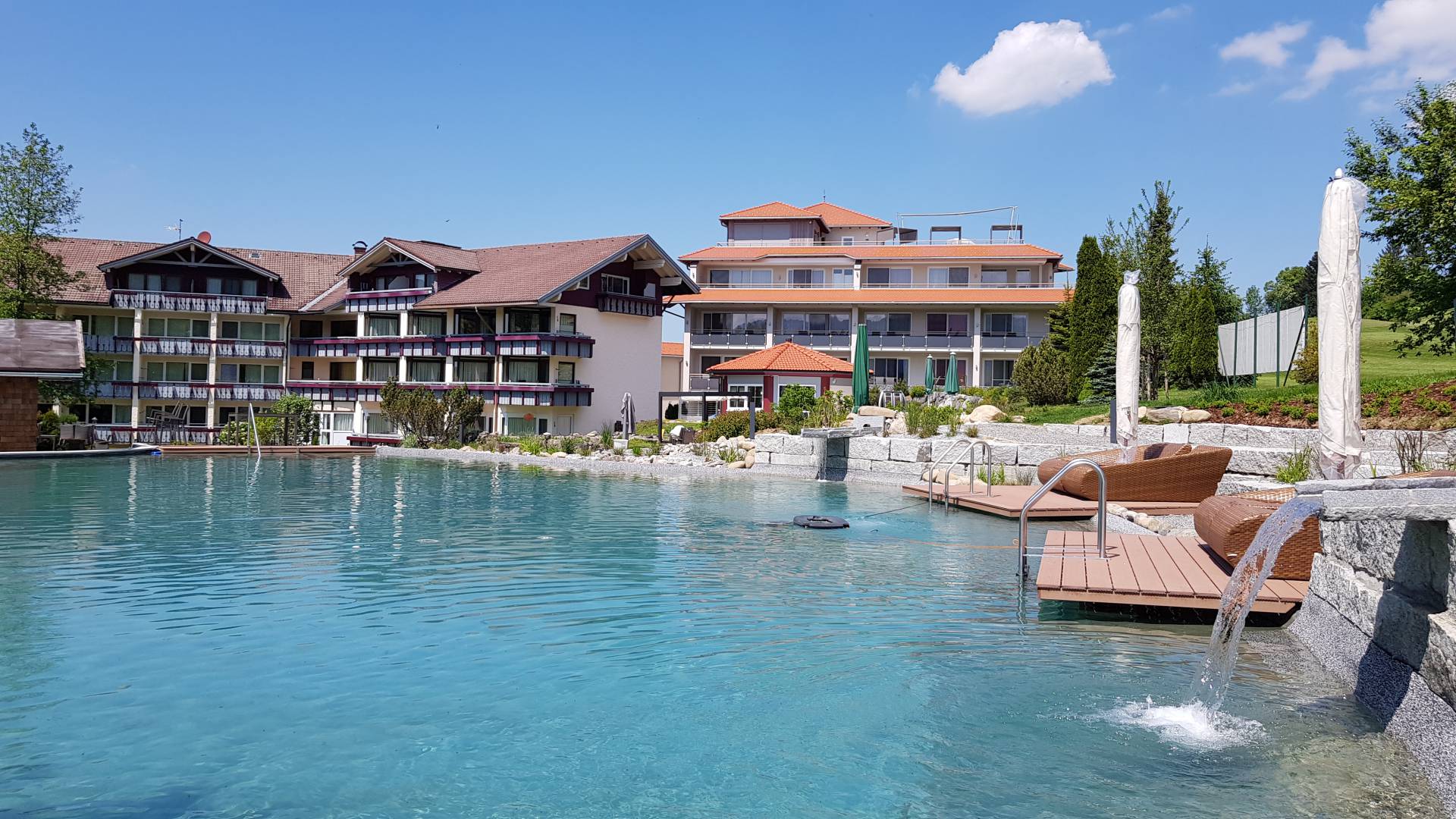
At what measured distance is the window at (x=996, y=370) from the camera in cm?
5312

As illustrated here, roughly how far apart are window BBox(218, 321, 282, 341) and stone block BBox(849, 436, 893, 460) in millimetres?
35062

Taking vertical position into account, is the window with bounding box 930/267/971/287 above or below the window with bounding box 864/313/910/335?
above

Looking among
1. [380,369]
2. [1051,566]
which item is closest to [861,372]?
[1051,566]

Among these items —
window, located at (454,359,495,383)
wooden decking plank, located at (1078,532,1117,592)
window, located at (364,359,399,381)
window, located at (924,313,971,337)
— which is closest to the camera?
wooden decking plank, located at (1078,532,1117,592)

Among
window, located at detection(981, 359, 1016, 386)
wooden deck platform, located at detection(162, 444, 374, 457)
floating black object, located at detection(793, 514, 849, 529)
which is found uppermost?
window, located at detection(981, 359, 1016, 386)

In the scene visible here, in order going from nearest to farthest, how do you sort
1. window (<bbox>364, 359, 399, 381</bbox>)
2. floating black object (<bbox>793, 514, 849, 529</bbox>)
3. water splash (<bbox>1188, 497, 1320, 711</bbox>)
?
water splash (<bbox>1188, 497, 1320, 711</bbox>) → floating black object (<bbox>793, 514, 849, 529</bbox>) → window (<bbox>364, 359, 399, 381</bbox>)

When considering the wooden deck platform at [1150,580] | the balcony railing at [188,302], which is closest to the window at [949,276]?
the balcony railing at [188,302]

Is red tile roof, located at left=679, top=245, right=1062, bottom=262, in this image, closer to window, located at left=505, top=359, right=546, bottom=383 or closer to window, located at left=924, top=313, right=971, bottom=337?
window, located at left=924, top=313, right=971, bottom=337

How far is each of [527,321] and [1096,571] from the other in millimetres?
36463

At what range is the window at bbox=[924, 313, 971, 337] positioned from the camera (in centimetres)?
5391

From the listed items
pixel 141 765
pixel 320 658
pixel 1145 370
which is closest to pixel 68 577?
pixel 320 658

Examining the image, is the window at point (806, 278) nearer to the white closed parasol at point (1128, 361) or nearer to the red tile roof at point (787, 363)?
the red tile roof at point (787, 363)

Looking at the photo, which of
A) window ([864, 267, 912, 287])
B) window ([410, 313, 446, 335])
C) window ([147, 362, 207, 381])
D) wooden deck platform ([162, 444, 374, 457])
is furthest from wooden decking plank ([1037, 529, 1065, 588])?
window ([147, 362, 207, 381])

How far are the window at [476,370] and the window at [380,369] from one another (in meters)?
4.30
